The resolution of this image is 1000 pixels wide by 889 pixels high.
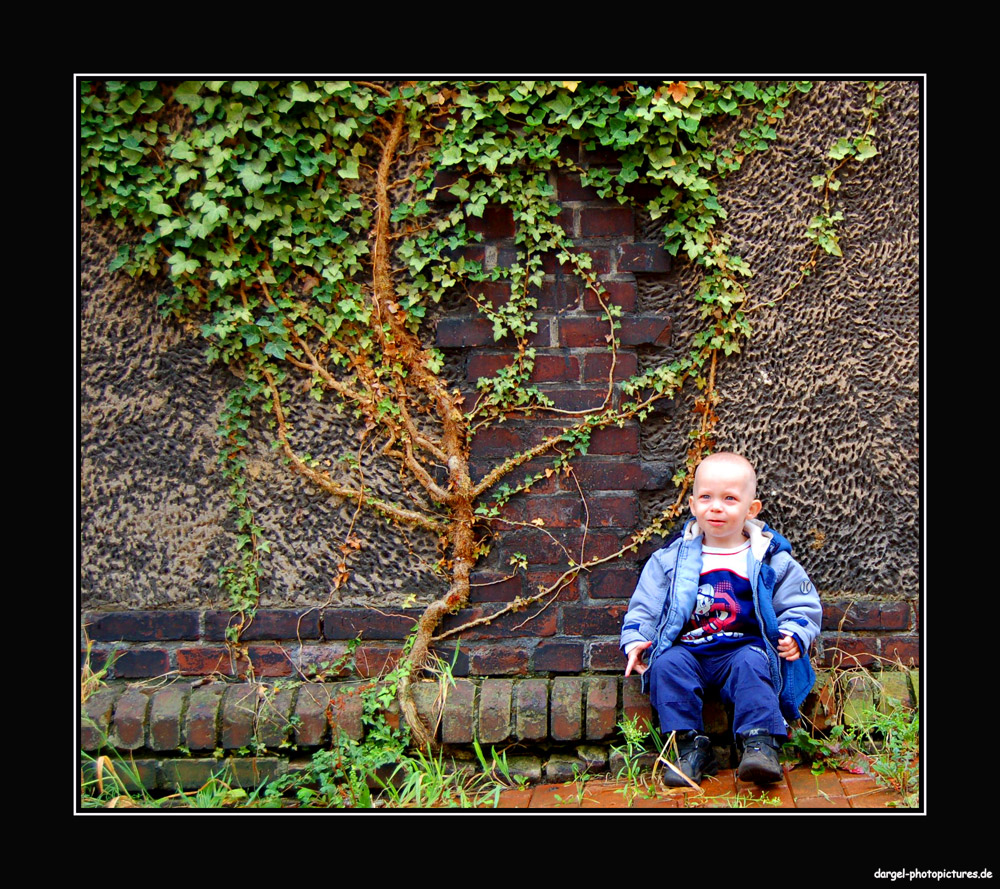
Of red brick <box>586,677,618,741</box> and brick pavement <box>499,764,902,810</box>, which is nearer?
brick pavement <box>499,764,902,810</box>

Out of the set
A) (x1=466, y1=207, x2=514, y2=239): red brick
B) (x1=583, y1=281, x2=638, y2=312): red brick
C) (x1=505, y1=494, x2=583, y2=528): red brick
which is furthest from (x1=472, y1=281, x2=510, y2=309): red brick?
(x1=505, y1=494, x2=583, y2=528): red brick

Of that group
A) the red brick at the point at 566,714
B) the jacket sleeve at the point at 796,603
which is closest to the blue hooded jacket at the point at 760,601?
the jacket sleeve at the point at 796,603

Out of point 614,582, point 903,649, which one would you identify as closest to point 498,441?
point 614,582

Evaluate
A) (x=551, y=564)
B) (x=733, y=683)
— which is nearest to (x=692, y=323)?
(x=551, y=564)

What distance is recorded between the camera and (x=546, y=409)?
Result: 2.88m

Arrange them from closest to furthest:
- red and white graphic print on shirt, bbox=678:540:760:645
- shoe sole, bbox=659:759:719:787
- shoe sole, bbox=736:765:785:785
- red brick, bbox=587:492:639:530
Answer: shoe sole, bbox=736:765:785:785, shoe sole, bbox=659:759:719:787, red and white graphic print on shirt, bbox=678:540:760:645, red brick, bbox=587:492:639:530

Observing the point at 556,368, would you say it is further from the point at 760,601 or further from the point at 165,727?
the point at 165,727

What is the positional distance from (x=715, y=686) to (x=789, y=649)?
0.26 m

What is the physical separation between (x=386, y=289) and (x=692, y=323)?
1.03m

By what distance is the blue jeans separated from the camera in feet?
8.20

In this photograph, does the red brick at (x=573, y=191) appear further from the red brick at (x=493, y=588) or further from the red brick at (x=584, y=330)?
the red brick at (x=493, y=588)

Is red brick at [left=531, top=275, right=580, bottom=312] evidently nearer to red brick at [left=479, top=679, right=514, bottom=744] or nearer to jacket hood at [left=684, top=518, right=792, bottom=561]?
jacket hood at [left=684, top=518, right=792, bottom=561]

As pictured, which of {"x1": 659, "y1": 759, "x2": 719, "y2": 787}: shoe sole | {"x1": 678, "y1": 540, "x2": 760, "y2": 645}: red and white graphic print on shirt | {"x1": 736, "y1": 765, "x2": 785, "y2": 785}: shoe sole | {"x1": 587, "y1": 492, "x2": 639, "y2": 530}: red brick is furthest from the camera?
{"x1": 587, "y1": 492, "x2": 639, "y2": 530}: red brick

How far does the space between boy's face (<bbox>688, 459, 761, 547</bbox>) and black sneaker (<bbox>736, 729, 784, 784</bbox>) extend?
1.97ft
